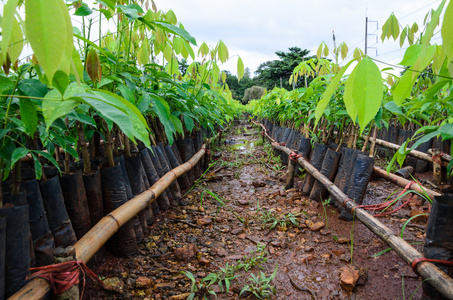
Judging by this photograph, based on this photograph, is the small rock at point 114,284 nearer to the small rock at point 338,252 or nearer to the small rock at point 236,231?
the small rock at point 236,231

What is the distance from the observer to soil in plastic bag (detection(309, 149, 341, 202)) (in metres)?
2.29

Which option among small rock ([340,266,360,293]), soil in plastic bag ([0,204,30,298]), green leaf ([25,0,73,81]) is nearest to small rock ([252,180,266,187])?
small rock ([340,266,360,293])

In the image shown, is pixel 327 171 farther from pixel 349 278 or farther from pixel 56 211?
pixel 56 211

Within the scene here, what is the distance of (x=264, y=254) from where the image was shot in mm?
1721

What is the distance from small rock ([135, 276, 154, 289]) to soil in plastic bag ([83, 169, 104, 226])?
1.20 feet

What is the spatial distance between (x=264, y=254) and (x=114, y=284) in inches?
36.3

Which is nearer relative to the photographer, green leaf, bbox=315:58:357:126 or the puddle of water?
green leaf, bbox=315:58:357:126

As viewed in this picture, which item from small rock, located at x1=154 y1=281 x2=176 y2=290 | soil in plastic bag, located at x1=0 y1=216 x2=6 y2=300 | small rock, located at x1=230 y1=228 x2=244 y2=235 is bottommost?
small rock, located at x1=230 y1=228 x2=244 y2=235

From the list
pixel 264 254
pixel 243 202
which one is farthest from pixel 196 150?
pixel 264 254

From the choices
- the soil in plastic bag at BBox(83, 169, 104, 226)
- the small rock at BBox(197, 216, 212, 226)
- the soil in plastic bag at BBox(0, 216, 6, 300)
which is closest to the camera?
the soil in plastic bag at BBox(0, 216, 6, 300)

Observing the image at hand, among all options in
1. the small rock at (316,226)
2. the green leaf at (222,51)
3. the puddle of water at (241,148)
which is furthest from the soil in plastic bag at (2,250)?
the puddle of water at (241,148)

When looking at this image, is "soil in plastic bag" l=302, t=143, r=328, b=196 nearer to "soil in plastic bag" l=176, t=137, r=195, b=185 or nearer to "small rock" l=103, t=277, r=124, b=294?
"soil in plastic bag" l=176, t=137, r=195, b=185

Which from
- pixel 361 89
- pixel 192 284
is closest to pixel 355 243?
pixel 192 284

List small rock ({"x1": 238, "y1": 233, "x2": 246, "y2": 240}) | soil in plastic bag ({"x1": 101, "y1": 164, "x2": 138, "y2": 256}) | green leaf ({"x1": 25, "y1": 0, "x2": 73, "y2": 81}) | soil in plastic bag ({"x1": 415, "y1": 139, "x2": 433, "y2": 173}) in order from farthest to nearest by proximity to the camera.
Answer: soil in plastic bag ({"x1": 415, "y1": 139, "x2": 433, "y2": 173}) → small rock ({"x1": 238, "y1": 233, "x2": 246, "y2": 240}) → soil in plastic bag ({"x1": 101, "y1": 164, "x2": 138, "y2": 256}) → green leaf ({"x1": 25, "y1": 0, "x2": 73, "y2": 81})
